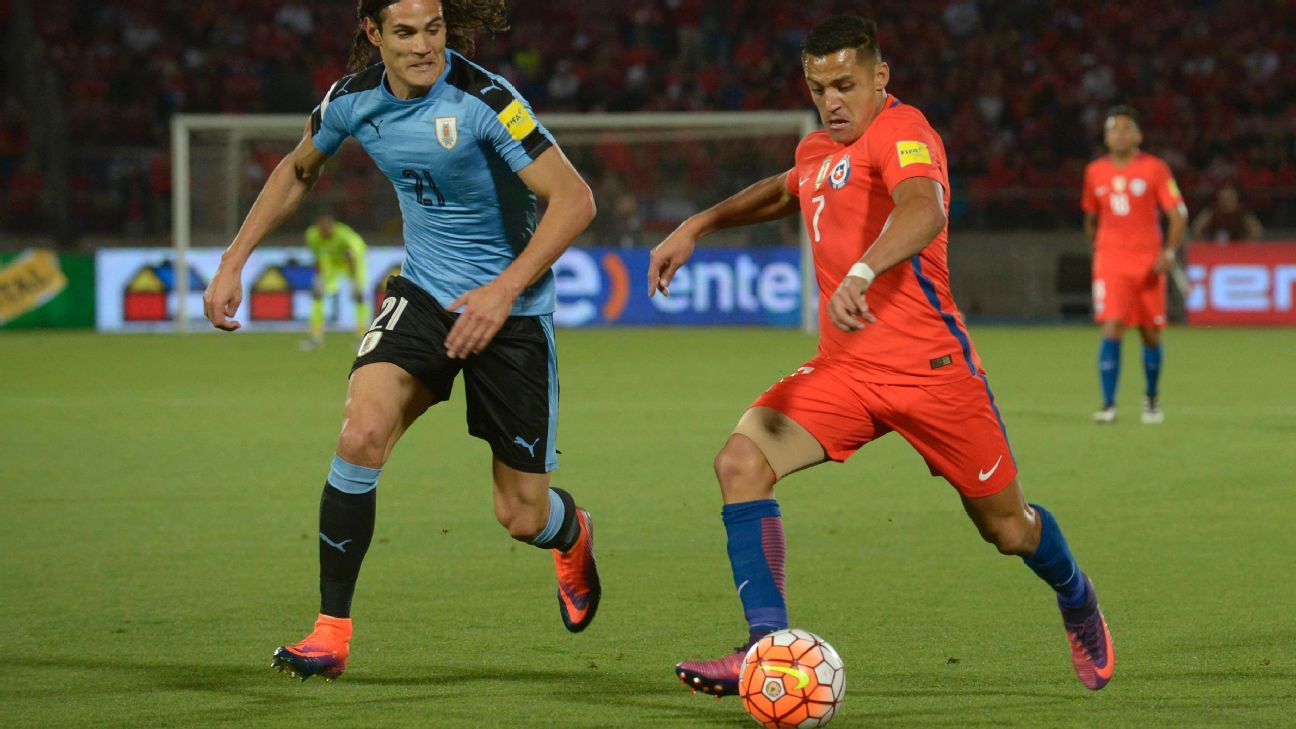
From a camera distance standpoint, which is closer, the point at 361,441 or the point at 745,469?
the point at 745,469

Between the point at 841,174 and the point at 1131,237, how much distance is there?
28.9 feet

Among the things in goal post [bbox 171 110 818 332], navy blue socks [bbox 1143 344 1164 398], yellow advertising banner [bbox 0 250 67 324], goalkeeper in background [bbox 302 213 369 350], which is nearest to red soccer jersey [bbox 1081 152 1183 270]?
navy blue socks [bbox 1143 344 1164 398]

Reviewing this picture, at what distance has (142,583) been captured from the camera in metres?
6.84

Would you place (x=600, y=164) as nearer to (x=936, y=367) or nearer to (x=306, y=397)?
(x=306, y=397)

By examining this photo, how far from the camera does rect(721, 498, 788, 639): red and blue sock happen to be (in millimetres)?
4711

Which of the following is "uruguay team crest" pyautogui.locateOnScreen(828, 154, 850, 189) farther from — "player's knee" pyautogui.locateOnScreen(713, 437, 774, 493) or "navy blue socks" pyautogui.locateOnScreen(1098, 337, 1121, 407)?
"navy blue socks" pyautogui.locateOnScreen(1098, 337, 1121, 407)

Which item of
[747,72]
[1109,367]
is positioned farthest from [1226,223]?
[1109,367]

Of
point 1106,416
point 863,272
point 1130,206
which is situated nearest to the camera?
point 863,272

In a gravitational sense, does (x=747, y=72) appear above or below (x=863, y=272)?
above

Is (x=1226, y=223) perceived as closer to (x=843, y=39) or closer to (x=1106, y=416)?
(x=1106, y=416)

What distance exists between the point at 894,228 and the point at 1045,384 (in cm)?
1180

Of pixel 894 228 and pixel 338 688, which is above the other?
pixel 894 228

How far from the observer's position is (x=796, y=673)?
444cm

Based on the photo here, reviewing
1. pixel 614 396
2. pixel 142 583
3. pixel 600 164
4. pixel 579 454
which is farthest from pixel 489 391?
pixel 600 164
